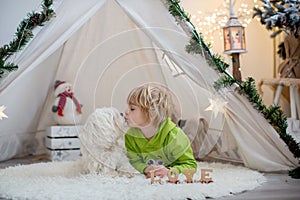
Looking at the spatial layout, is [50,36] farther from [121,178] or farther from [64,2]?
[121,178]

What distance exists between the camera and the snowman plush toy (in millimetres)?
2996

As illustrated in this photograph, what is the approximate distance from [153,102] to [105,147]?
0.99 feet

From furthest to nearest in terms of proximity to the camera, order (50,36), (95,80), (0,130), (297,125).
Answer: (95,80) → (0,130) → (297,125) → (50,36)

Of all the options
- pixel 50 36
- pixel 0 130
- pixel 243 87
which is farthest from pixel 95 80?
pixel 243 87

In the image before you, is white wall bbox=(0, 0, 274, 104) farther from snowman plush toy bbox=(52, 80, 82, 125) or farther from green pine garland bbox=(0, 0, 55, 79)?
green pine garland bbox=(0, 0, 55, 79)

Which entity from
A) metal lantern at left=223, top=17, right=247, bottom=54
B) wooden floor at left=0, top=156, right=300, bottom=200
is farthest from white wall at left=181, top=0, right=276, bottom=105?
wooden floor at left=0, top=156, right=300, bottom=200

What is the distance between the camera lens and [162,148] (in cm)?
199

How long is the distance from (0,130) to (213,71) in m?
1.54

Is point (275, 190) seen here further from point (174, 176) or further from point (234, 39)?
point (234, 39)

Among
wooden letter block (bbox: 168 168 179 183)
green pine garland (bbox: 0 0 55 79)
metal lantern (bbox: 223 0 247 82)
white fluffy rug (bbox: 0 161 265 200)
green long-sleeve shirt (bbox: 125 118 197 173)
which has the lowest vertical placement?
white fluffy rug (bbox: 0 161 265 200)

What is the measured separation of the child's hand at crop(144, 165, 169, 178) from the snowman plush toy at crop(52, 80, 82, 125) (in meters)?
1.12

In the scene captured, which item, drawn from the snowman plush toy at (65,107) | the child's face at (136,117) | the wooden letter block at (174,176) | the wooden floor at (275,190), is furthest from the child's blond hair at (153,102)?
the snowman plush toy at (65,107)

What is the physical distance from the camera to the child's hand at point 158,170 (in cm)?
190

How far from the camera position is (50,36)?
2205 millimetres
